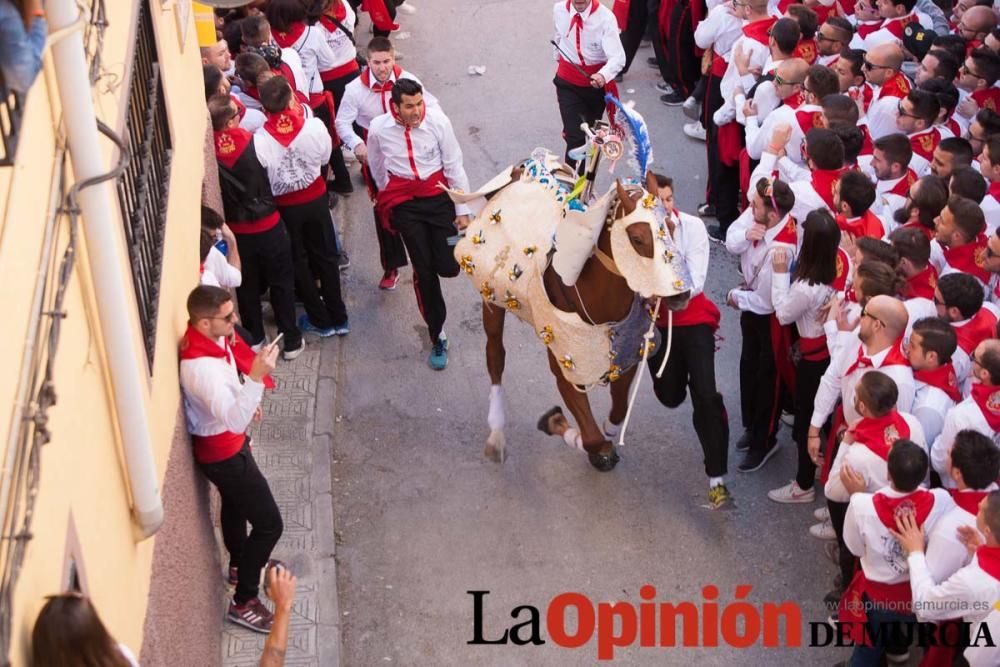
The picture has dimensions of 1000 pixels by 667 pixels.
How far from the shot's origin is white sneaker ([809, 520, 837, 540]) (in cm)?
697

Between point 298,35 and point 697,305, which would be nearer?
point 697,305

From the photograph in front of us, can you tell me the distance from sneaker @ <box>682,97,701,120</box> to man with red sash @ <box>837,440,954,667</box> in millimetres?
6373

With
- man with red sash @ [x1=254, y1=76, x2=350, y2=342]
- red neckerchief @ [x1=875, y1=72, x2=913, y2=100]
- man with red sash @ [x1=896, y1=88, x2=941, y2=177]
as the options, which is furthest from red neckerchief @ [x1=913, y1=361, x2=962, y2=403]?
man with red sash @ [x1=254, y1=76, x2=350, y2=342]

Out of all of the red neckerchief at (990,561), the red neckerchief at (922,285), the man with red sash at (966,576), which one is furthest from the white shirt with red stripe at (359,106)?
the red neckerchief at (990,561)

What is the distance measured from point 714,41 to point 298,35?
3.19m

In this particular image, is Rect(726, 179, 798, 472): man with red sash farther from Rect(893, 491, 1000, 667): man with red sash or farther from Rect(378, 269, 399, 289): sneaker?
Rect(378, 269, 399, 289): sneaker

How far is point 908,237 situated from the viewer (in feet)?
21.8

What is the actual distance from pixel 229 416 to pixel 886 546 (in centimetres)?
284

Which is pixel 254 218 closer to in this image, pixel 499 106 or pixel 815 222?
pixel 815 222

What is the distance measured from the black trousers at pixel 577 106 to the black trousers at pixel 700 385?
3414mm

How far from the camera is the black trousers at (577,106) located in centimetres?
1012

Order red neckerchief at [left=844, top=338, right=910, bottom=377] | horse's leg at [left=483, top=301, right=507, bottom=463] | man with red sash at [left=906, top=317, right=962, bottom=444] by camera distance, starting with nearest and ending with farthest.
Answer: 1. man with red sash at [left=906, top=317, right=962, bottom=444]
2. red neckerchief at [left=844, top=338, right=910, bottom=377]
3. horse's leg at [left=483, top=301, right=507, bottom=463]

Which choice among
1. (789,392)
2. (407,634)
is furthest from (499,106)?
(407,634)

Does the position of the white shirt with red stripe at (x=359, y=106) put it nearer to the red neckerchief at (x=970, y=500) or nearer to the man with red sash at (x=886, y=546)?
the man with red sash at (x=886, y=546)
